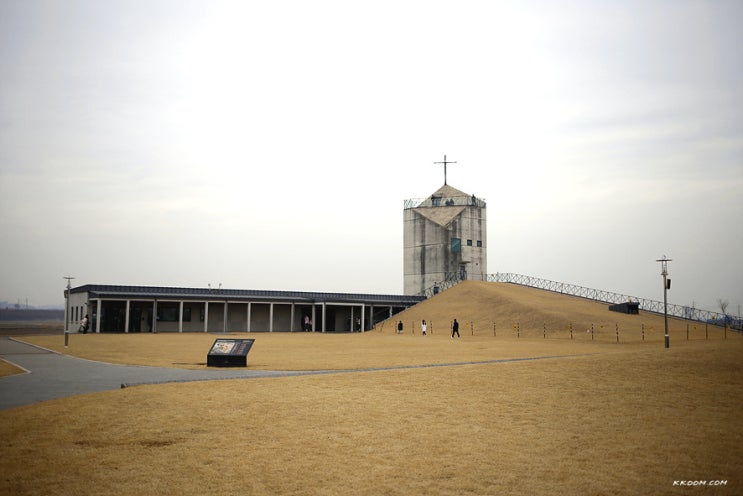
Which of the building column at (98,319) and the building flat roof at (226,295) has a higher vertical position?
the building flat roof at (226,295)

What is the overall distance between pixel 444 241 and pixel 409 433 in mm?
71985

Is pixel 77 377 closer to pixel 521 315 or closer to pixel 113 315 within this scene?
pixel 521 315

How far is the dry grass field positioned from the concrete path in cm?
152

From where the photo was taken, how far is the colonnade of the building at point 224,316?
6294cm

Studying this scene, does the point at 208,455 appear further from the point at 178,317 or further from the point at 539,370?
the point at 178,317

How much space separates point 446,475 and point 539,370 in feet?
36.2

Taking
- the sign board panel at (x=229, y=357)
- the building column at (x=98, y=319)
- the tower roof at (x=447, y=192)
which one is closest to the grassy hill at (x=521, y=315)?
the tower roof at (x=447, y=192)

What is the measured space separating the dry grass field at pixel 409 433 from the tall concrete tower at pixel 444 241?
2414 inches

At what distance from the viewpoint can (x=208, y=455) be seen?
11.9m

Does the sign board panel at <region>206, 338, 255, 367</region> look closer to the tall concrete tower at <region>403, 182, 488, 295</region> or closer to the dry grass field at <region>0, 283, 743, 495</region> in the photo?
the dry grass field at <region>0, 283, 743, 495</region>

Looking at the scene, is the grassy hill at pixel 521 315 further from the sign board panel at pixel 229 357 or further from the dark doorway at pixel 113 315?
the sign board panel at pixel 229 357

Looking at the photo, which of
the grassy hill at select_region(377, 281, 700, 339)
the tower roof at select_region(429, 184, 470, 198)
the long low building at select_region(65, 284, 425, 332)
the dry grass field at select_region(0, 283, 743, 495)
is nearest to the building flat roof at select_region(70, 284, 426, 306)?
the long low building at select_region(65, 284, 425, 332)

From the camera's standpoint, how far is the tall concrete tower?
84562mm

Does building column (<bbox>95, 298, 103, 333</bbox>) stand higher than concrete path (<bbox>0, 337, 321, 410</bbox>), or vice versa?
building column (<bbox>95, 298, 103, 333</bbox>)
